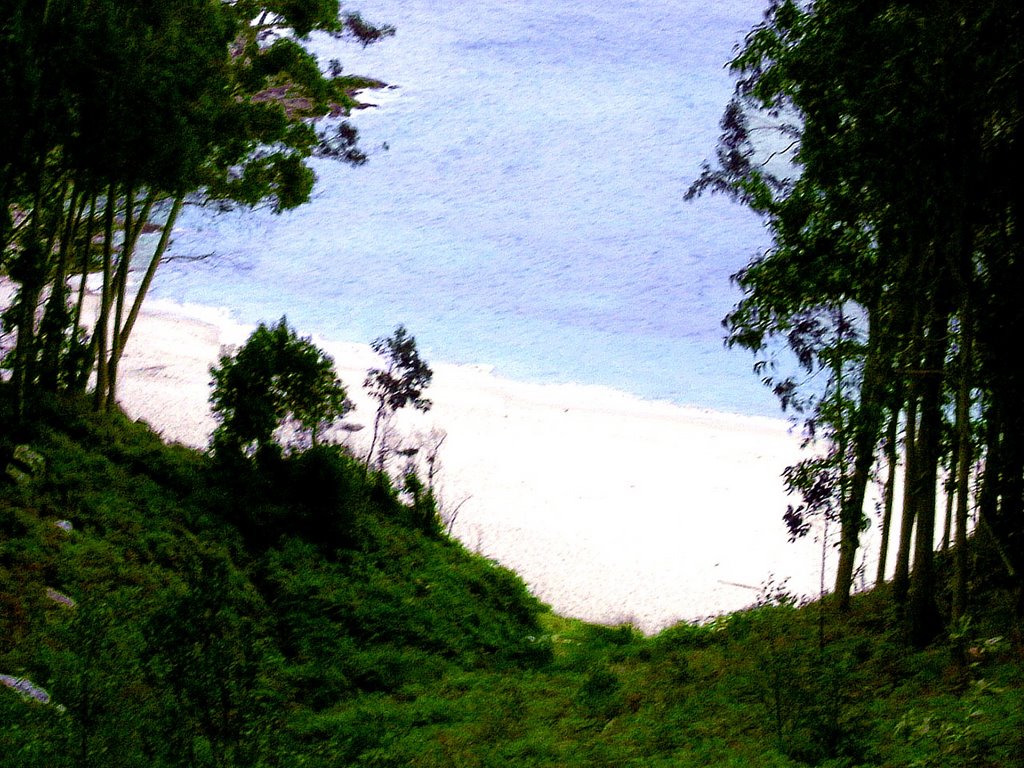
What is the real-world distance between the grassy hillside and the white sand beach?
1.68 metres

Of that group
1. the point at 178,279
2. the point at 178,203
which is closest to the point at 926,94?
the point at 178,203

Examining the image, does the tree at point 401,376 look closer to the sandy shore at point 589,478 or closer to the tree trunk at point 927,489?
the sandy shore at point 589,478

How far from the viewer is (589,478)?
14406 mm

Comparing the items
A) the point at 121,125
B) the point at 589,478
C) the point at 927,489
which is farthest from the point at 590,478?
the point at 927,489

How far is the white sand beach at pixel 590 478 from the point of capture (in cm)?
1177

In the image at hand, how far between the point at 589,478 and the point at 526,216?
995cm

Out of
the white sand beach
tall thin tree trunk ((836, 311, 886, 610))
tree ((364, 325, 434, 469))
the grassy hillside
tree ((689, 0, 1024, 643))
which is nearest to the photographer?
the grassy hillside

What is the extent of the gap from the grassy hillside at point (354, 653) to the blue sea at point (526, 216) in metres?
9.29

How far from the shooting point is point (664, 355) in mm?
19406

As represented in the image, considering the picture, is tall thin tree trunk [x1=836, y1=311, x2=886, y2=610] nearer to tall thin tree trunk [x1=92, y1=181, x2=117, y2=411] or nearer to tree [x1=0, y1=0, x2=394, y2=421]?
tree [x1=0, y1=0, x2=394, y2=421]

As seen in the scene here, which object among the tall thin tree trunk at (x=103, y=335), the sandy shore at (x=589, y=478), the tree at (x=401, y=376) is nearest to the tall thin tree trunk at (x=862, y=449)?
the sandy shore at (x=589, y=478)

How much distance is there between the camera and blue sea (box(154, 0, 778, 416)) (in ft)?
65.5

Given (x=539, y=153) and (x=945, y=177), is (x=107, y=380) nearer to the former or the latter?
(x=945, y=177)

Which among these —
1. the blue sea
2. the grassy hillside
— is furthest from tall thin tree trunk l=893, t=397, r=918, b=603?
the blue sea
